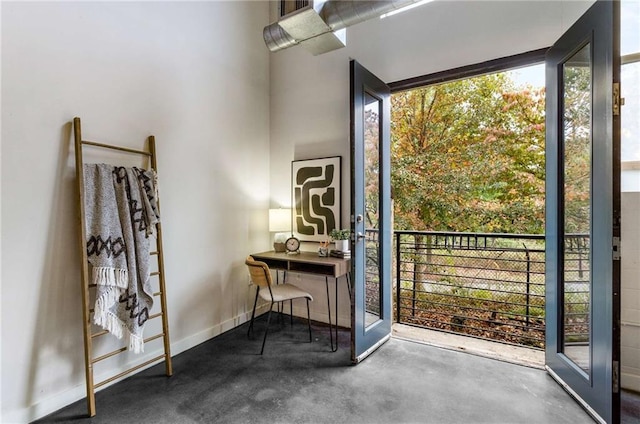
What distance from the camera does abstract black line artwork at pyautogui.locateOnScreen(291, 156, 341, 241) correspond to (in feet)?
10.5

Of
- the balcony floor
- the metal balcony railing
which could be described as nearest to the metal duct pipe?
the metal balcony railing

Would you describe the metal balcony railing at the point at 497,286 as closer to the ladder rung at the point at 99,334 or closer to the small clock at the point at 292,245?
the small clock at the point at 292,245

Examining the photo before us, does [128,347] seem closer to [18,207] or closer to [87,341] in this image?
[87,341]

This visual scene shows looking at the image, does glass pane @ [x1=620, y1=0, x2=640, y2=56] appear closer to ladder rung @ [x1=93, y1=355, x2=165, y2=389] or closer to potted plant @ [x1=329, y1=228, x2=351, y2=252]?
potted plant @ [x1=329, y1=228, x2=351, y2=252]

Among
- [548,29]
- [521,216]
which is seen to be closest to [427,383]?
[548,29]

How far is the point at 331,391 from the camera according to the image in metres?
2.04

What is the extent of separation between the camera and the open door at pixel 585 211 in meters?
1.61

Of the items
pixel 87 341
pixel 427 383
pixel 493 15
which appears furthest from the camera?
pixel 493 15

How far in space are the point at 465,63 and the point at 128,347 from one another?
3.59m

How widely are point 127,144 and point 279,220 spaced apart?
156cm

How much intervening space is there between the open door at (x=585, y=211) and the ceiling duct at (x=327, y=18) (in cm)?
120

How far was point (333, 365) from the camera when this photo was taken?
2387 mm

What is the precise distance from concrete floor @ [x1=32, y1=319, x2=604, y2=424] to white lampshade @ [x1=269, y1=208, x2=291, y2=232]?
3.97ft

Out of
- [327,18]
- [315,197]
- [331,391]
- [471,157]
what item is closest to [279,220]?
[315,197]
